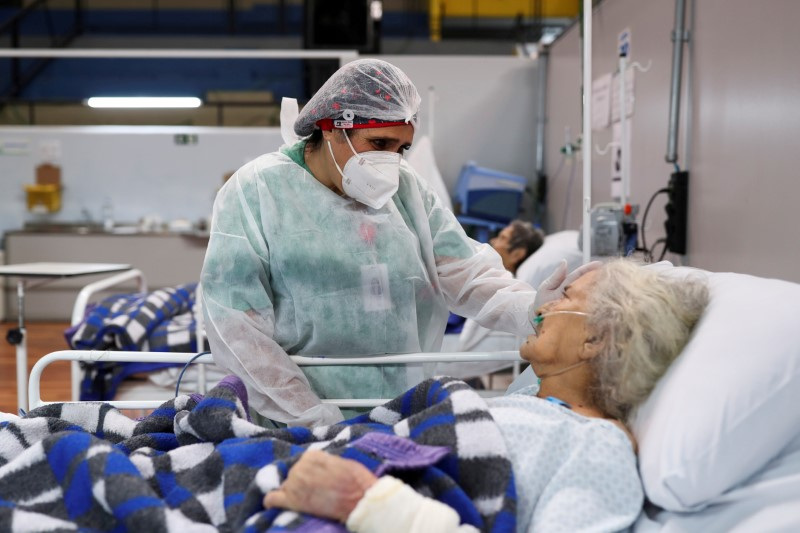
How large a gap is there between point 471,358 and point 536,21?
6.79 metres

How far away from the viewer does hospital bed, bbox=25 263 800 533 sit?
1.04 metres

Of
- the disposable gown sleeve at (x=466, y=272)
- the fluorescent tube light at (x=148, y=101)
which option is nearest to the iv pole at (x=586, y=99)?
the disposable gown sleeve at (x=466, y=272)

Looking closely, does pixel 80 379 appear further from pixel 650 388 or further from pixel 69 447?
pixel 650 388

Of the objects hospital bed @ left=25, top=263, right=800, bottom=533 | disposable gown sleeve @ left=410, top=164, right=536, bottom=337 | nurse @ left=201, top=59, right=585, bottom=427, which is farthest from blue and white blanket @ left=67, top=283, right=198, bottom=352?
hospital bed @ left=25, top=263, right=800, bottom=533

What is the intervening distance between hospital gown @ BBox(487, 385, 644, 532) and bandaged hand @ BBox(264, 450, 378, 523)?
25 centimetres

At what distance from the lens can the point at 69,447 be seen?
1110 mm

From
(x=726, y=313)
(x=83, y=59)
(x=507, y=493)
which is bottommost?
(x=507, y=493)

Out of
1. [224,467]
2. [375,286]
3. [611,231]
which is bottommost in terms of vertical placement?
[224,467]

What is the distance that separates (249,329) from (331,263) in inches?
9.1

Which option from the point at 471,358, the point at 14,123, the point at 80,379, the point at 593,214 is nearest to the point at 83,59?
the point at 14,123

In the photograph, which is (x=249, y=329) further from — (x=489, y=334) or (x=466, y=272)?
(x=489, y=334)

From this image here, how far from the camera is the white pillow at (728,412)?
104cm

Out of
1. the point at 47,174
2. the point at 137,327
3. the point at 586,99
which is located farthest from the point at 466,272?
Result: the point at 47,174

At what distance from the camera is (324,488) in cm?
99
